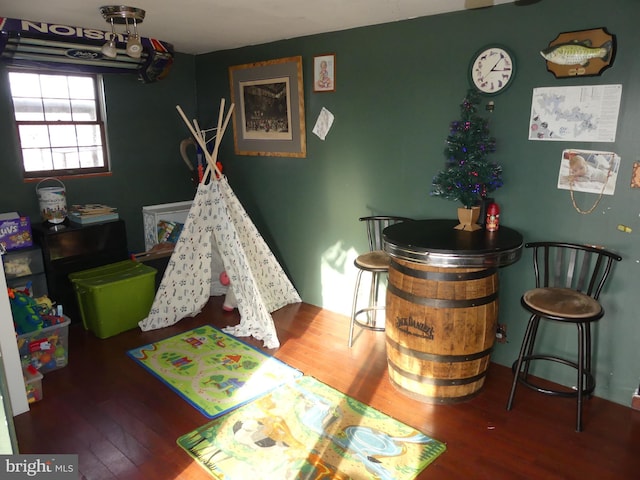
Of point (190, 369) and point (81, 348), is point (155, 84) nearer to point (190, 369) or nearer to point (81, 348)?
point (81, 348)

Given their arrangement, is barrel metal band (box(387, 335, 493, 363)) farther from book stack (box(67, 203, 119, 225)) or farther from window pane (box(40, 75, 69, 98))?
window pane (box(40, 75, 69, 98))

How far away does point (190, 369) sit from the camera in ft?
10.2

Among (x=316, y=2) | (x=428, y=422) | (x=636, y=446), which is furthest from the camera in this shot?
(x=316, y=2)

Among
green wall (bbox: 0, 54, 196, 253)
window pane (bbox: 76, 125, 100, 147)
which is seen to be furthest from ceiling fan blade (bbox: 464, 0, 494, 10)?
window pane (bbox: 76, 125, 100, 147)

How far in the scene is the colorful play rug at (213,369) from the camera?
9.18ft

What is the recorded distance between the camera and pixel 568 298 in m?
2.53

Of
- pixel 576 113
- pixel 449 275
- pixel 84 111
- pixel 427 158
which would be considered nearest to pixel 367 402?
pixel 449 275

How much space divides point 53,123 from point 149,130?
783 mm

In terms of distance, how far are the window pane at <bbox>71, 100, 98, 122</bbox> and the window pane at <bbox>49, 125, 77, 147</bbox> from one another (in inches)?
3.8

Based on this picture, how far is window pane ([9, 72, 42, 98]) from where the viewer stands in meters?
3.58

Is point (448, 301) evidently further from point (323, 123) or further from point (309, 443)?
point (323, 123)

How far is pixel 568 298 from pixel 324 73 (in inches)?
90.7

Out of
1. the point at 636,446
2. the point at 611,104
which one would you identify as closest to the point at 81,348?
the point at 636,446

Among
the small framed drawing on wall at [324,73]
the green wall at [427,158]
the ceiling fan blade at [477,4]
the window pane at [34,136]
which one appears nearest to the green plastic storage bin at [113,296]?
the window pane at [34,136]
